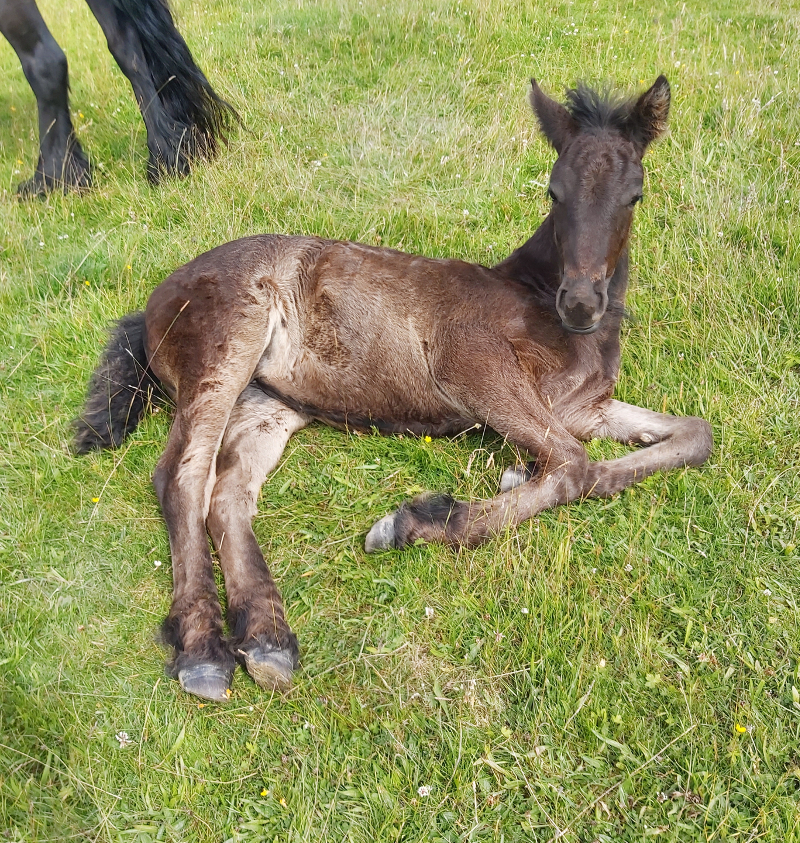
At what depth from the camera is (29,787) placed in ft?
7.91

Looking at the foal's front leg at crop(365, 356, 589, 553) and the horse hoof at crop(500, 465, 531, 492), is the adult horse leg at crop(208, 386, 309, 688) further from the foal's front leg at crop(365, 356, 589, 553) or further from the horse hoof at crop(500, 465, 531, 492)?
the horse hoof at crop(500, 465, 531, 492)

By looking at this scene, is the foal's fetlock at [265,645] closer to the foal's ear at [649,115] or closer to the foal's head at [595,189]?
the foal's head at [595,189]

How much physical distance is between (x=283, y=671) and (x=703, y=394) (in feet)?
9.24

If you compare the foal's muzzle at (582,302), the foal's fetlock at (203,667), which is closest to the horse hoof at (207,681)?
the foal's fetlock at (203,667)

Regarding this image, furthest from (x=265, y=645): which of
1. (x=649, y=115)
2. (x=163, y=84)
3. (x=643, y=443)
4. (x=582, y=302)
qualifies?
(x=163, y=84)

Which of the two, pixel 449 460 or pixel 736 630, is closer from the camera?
pixel 736 630

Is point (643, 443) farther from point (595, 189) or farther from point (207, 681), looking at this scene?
point (207, 681)

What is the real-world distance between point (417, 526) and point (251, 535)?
2.67 feet

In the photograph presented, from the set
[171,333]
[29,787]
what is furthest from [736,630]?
[171,333]

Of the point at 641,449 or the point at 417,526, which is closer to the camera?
the point at 417,526

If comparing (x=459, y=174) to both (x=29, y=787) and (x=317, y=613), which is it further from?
(x=29, y=787)

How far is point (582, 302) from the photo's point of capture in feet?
11.1

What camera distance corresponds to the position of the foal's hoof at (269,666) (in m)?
2.83

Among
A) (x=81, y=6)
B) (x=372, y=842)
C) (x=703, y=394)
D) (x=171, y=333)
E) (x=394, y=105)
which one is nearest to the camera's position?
(x=372, y=842)
